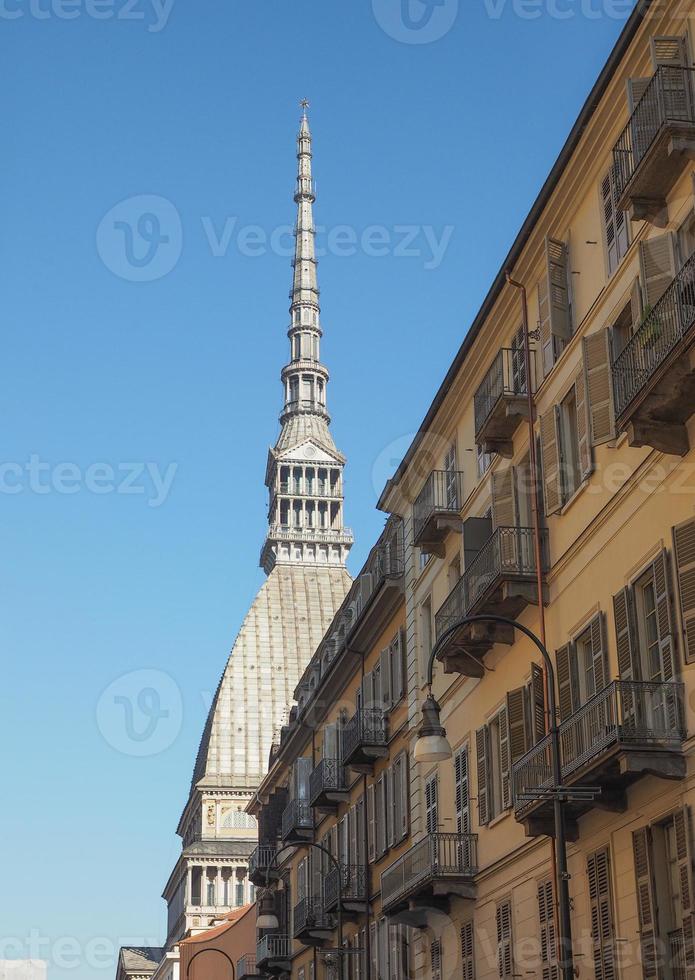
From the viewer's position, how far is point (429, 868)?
110 feet

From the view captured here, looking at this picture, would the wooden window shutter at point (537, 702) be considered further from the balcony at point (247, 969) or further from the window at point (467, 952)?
the balcony at point (247, 969)

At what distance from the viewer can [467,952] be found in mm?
33781

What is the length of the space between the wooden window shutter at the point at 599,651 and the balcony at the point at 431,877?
854 centimetres

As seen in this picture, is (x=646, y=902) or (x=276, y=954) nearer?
(x=646, y=902)

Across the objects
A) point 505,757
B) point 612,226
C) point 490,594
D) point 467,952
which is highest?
point 612,226

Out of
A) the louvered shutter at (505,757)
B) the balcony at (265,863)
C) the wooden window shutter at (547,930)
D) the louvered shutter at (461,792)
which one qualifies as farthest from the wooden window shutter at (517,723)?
the balcony at (265,863)

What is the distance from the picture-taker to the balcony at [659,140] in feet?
72.3

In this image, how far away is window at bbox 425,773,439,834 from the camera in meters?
37.2

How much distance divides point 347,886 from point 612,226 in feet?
86.5

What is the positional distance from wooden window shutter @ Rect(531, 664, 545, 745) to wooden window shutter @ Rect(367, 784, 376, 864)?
16.3m

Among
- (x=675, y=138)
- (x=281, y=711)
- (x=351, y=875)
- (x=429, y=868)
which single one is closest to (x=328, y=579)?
(x=281, y=711)

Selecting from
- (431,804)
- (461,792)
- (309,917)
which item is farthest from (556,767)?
(309,917)

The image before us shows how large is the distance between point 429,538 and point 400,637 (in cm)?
636

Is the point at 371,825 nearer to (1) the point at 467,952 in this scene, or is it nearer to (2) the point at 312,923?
(2) the point at 312,923
